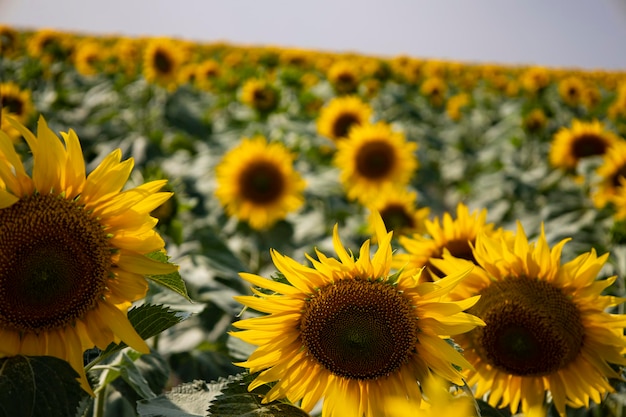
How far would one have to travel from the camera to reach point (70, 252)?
1068mm

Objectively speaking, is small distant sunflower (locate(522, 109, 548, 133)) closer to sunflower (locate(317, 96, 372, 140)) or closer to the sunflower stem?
sunflower (locate(317, 96, 372, 140))

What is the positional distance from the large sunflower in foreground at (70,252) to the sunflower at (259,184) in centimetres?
265

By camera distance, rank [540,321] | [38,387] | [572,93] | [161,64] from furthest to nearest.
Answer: [572,93] → [161,64] → [540,321] → [38,387]

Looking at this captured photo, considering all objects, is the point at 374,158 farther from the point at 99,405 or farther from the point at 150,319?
the point at 150,319

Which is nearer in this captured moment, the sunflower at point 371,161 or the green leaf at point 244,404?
the green leaf at point 244,404

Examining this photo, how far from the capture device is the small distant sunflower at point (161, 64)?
5.51m

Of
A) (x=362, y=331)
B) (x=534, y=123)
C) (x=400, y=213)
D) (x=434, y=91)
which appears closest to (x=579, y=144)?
(x=400, y=213)

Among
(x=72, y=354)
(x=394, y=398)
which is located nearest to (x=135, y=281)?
(x=72, y=354)

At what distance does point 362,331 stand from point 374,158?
10.3 ft

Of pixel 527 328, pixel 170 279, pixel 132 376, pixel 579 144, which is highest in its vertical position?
pixel 170 279

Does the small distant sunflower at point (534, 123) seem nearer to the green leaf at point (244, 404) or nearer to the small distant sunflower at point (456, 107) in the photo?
the small distant sunflower at point (456, 107)

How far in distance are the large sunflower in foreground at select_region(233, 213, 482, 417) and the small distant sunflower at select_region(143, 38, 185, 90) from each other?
4767mm

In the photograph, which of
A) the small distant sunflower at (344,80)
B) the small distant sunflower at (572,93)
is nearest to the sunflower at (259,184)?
the small distant sunflower at (344,80)

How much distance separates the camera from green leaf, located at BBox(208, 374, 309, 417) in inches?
40.1
